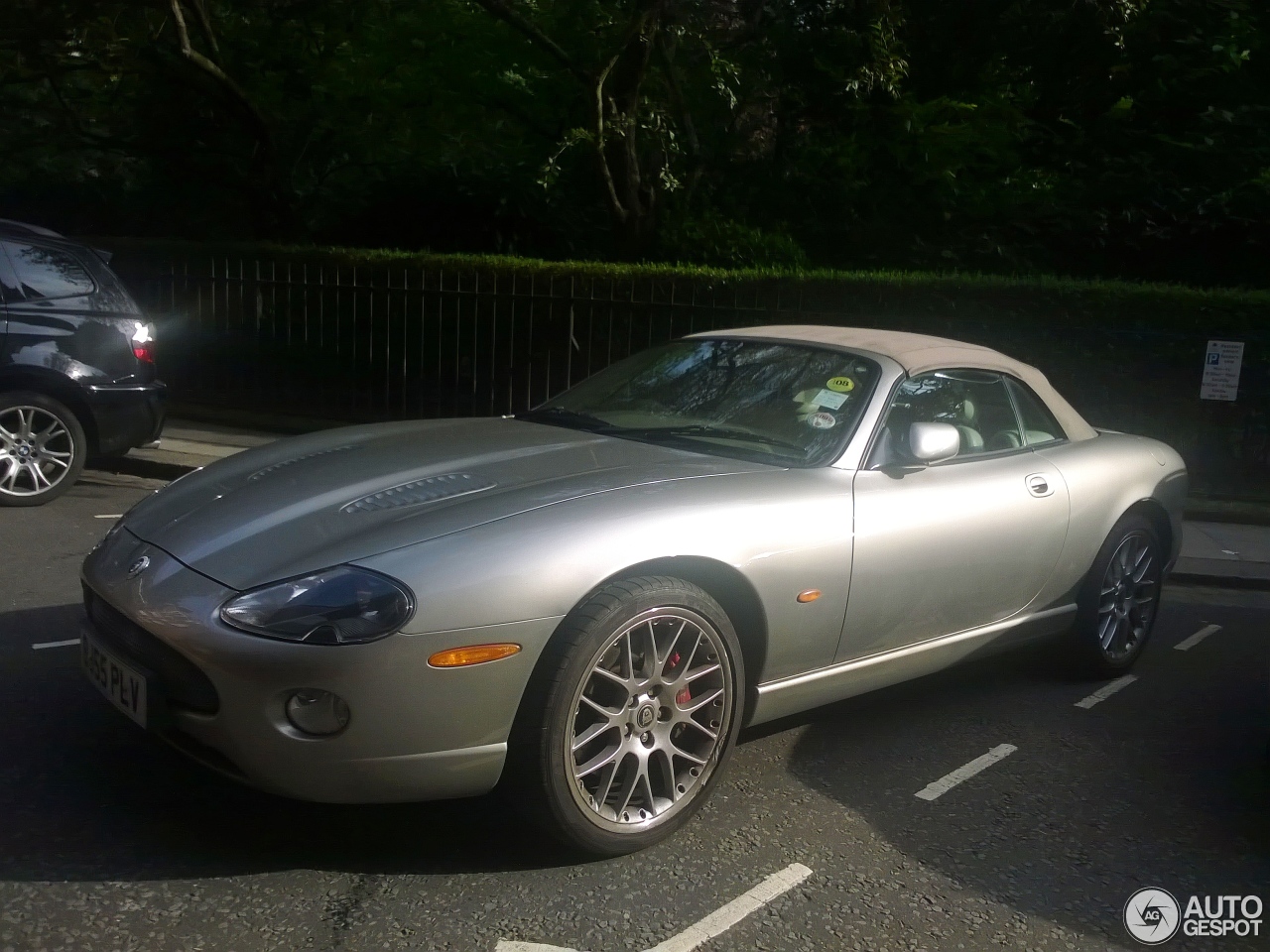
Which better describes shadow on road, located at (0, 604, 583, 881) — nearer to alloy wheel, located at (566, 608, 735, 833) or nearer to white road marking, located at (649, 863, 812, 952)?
alloy wheel, located at (566, 608, 735, 833)

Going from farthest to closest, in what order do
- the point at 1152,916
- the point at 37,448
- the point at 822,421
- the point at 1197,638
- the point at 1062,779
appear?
1. the point at 37,448
2. the point at 1197,638
3. the point at 822,421
4. the point at 1062,779
5. the point at 1152,916

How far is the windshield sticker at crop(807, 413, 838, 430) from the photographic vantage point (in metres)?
4.28

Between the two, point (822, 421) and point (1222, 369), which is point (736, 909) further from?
point (1222, 369)

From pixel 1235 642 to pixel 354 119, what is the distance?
40.0 ft

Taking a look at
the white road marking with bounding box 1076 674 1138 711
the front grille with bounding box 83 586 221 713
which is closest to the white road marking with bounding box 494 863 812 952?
the front grille with bounding box 83 586 221 713

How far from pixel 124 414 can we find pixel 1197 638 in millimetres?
6434

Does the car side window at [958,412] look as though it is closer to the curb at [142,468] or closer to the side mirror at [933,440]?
the side mirror at [933,440]

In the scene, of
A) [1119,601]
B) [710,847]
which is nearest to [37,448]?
[710,847]

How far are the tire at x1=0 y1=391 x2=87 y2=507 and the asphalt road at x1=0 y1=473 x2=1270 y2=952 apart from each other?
10.1 ft

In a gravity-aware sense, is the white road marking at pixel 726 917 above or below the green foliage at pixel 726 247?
below

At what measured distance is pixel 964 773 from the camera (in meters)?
4.19

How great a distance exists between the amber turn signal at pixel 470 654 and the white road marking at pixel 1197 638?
13.8 ft

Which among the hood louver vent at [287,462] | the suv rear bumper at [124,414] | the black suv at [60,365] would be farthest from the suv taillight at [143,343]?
the hood louver vent at [287,462]

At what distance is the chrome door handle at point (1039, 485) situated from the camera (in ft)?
15.5
